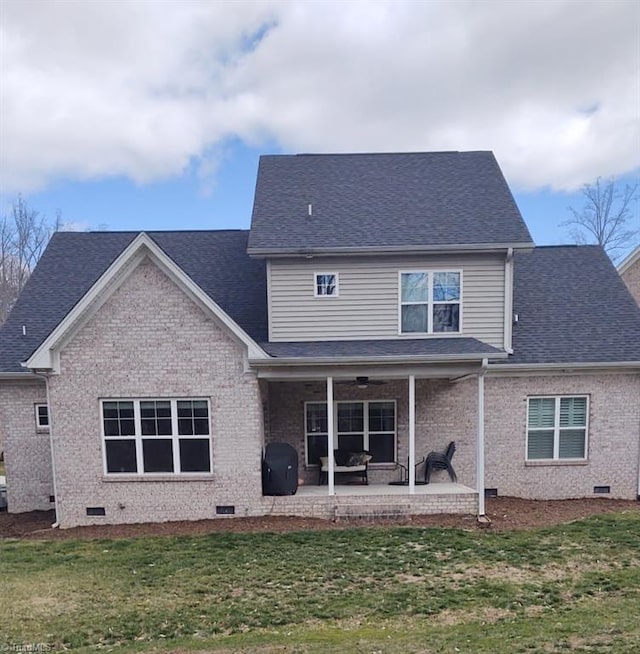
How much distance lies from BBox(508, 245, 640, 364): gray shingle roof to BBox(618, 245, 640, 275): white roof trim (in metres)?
1.19

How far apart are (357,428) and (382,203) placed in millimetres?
6002

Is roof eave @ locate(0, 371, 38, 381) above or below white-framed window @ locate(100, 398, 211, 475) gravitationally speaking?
above

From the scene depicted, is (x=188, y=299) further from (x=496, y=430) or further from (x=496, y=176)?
(x=496, y=176)

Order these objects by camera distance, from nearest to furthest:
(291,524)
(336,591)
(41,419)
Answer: (336,591)
(291,524)
(41,419)

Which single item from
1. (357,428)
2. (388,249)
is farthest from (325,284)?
(357,428)

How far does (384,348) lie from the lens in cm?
1066

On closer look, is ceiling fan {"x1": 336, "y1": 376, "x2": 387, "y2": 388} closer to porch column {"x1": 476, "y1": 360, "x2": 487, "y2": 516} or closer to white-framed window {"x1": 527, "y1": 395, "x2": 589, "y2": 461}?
porch column {"x1": 476, "y1": 360, "x2": 487, "y2": 516}

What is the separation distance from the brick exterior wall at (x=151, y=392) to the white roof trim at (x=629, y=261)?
12284 millimetres

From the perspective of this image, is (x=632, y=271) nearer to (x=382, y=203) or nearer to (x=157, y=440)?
(x=382, y=203)

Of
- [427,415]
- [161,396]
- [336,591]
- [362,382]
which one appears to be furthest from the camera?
[427,415]

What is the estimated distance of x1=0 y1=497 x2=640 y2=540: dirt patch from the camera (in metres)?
9.53

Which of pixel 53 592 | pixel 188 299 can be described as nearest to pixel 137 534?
pixel 53 592

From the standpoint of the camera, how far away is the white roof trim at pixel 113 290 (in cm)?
Answer: 958

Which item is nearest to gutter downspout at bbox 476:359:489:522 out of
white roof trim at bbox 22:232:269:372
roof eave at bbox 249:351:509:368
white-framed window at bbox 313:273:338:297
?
roof eave at bbox 249:351:509:368
